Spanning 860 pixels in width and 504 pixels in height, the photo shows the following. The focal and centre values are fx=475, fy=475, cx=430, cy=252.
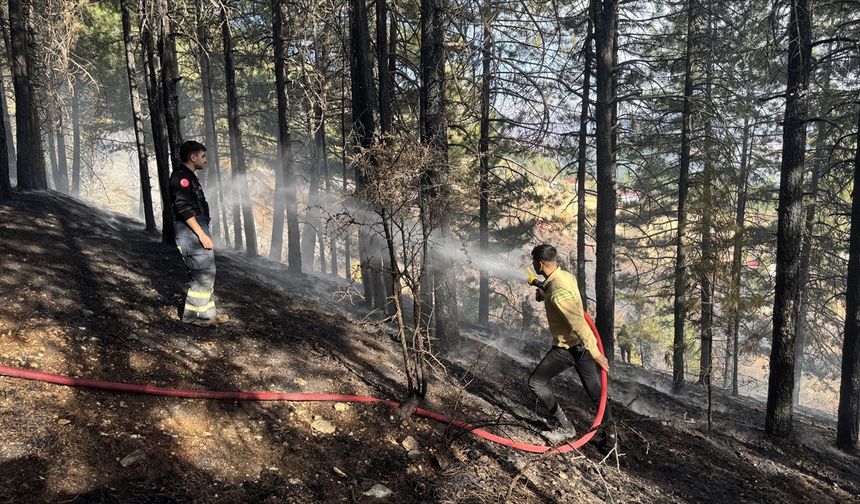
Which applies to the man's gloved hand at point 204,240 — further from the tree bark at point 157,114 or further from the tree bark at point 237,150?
the tree bark at point 237,150

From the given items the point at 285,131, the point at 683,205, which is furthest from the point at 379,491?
the point at 683,205

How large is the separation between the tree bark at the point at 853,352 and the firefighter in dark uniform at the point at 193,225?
11.9 m

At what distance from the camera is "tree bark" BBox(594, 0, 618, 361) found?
11.7m

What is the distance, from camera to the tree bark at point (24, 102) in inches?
492

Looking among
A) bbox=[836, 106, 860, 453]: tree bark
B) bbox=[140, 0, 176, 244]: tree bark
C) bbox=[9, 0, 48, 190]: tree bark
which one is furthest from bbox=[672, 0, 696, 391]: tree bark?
bbox=[9, 0, 48, 190]: tree bark

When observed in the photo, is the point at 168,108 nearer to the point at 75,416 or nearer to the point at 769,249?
the point at 75,416

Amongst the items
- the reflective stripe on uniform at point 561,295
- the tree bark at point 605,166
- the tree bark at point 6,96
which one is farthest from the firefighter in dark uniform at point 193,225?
the tree bark at point 605,166

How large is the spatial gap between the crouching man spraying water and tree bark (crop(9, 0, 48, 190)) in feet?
46.6

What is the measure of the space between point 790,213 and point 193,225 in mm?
9406

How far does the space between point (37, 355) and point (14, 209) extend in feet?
27.2

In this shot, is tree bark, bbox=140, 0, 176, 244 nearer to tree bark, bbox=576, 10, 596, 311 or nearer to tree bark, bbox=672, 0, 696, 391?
tree bark, bbox=576, 10, 596, 311

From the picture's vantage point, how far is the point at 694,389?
15.6 metres

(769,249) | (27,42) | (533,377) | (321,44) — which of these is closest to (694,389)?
(769,249)

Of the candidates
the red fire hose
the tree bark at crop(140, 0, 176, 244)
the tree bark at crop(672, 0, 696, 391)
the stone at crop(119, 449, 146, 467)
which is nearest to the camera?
the stone at crop(119, 449, 146, 467)
